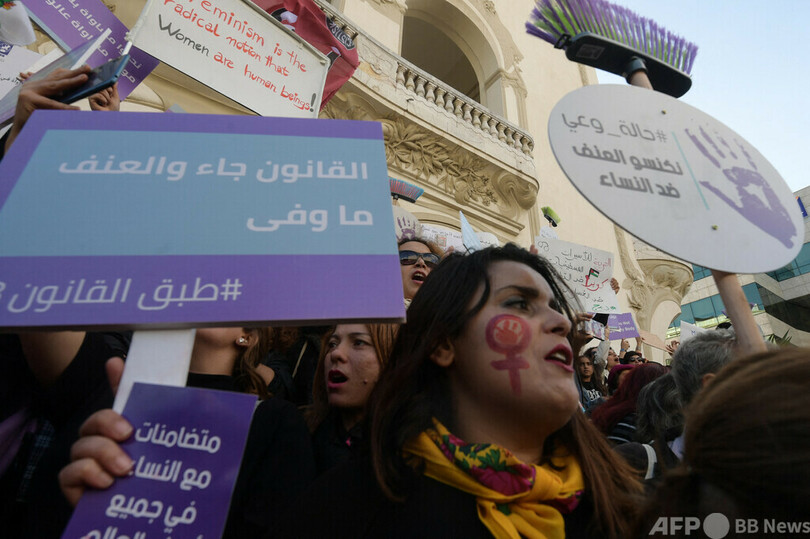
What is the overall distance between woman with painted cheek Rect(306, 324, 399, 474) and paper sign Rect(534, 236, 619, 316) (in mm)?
2699

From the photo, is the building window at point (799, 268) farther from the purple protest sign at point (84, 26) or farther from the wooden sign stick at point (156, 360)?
the wooden sign stick at point (156, 360)

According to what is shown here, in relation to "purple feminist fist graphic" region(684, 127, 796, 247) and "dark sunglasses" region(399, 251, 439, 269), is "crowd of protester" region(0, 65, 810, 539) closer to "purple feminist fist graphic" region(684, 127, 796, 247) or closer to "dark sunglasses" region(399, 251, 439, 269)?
"purple feminist fist graphic" region(684, 127, 796, 247)

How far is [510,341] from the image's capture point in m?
1.19

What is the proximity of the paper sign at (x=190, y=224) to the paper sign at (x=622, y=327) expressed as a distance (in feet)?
20.8

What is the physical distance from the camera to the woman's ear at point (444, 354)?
1.29m

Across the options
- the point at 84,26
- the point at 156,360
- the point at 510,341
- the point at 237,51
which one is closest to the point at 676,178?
the point at 510,341

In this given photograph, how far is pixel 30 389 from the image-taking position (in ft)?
3.70

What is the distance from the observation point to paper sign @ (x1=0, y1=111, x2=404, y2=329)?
0.80 meters

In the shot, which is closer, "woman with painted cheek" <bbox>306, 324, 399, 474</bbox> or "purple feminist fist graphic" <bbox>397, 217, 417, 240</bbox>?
"woman with painted cheek" <bbox>306, 324, 399, 474</bbox>

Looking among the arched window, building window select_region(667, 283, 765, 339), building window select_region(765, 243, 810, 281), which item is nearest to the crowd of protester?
the arched window

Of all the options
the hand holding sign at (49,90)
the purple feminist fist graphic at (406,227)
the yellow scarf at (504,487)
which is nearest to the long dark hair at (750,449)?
the yellow scarf at (504,487)

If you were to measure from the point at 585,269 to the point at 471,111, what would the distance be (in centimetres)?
422

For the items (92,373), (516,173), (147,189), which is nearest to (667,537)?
(147,189)

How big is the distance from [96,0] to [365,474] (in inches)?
94.2
